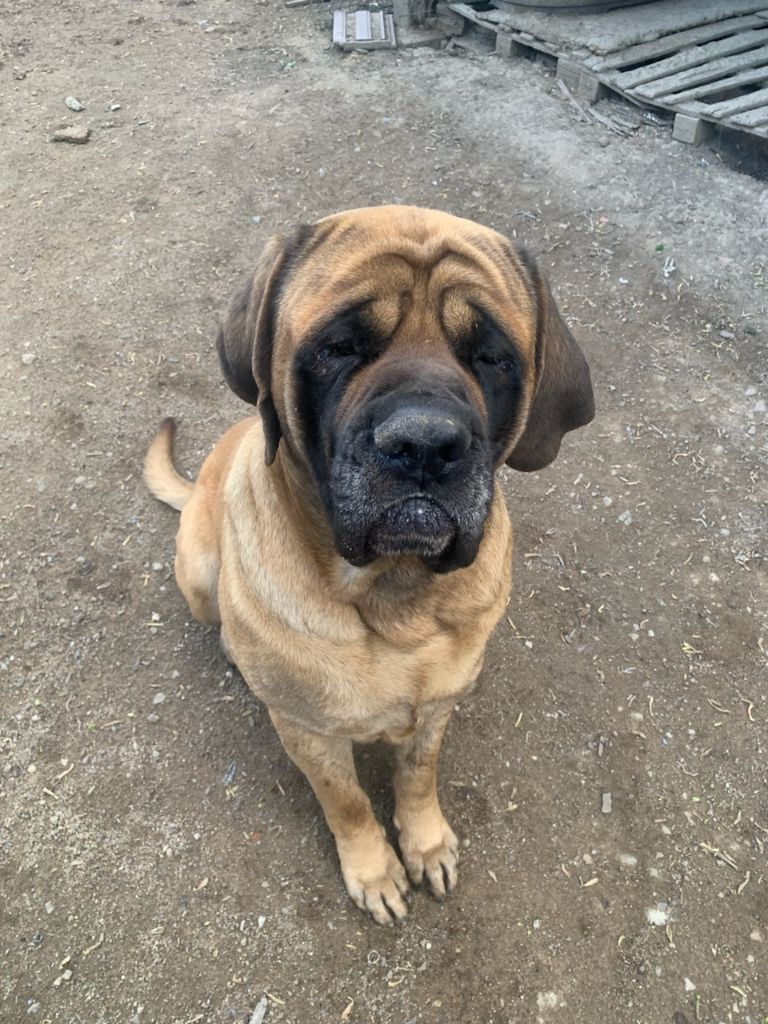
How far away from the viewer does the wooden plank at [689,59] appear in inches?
228

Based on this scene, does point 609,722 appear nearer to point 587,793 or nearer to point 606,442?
point 587,793

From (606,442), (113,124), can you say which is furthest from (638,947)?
(113,124)

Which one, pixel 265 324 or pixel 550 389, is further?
pixel 550 389

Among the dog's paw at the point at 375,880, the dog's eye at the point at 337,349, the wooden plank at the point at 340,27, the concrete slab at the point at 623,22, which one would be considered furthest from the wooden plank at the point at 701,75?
the dog's paw at the point at 375,880

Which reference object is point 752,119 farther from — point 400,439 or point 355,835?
point 355,835

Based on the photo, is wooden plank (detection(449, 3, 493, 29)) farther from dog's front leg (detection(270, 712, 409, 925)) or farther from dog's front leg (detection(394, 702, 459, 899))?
dog's front leg (detection(270, 712, 409, 925))

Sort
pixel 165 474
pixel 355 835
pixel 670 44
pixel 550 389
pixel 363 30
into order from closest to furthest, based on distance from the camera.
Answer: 1. pixel 550 389
2. pixel 355 835
3. pixel 165 474
4. pixel 670 44
5. pixel 363 30

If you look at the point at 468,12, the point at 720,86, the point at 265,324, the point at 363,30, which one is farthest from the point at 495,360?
the point at 363,30

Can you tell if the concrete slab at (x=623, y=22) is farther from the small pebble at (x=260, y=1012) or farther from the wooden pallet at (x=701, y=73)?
the small pebble at (x=260, y=1012)

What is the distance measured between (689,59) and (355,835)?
6010mm

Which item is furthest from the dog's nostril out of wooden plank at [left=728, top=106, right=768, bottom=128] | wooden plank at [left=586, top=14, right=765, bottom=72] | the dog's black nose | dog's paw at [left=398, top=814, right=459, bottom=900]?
wooden plank at [left=586, top=14, right=765, bottom=72]

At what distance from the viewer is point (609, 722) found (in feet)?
10.1

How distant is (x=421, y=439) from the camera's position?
5.16 feet

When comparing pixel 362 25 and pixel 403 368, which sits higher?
pixel 403 368
